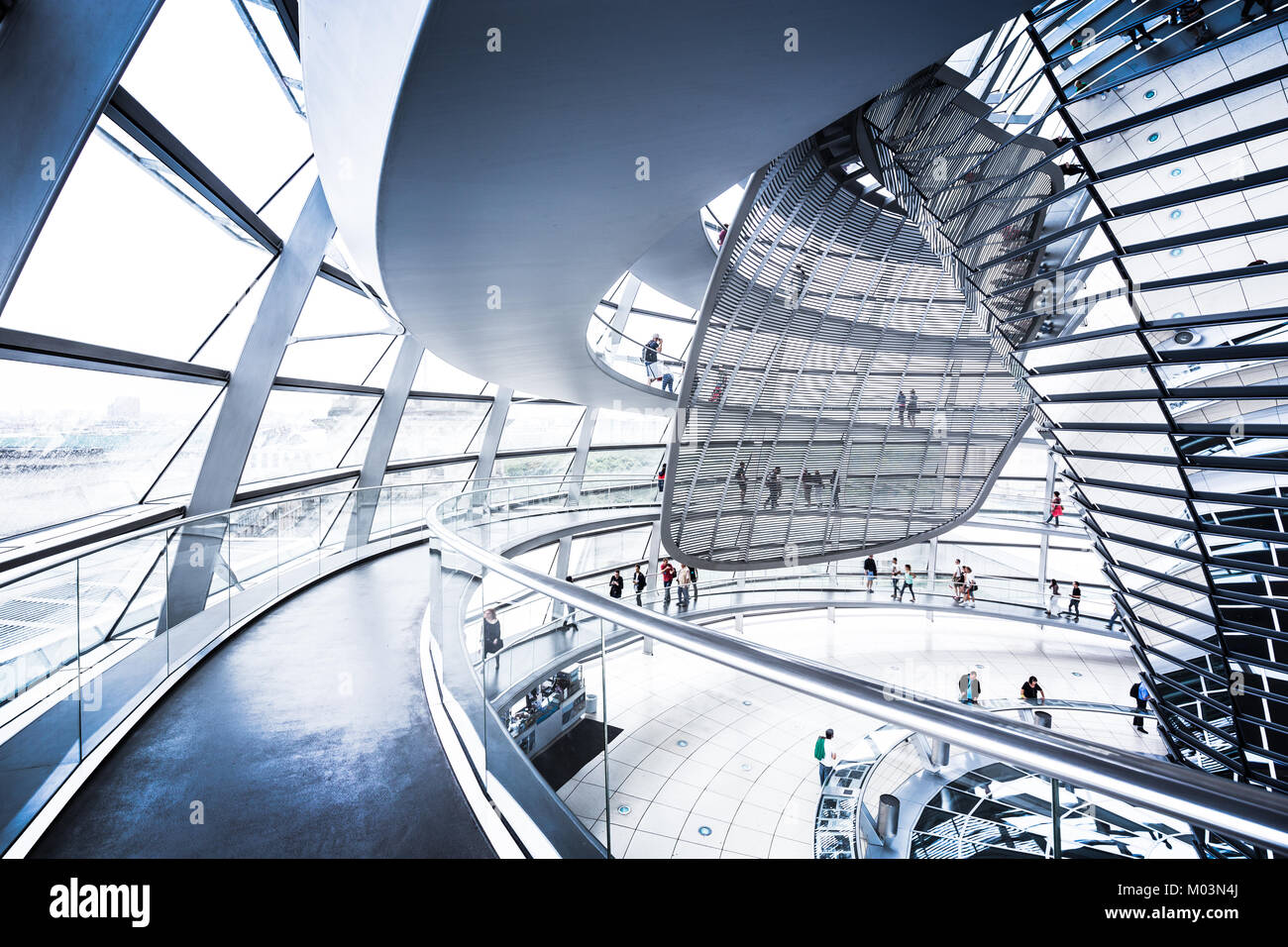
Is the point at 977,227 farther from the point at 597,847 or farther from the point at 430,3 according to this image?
the point at 597,847

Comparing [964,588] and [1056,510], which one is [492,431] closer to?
[964,588]

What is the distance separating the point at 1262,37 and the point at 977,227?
3.76 metres

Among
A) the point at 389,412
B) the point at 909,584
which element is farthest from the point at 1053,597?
the point at 389,412

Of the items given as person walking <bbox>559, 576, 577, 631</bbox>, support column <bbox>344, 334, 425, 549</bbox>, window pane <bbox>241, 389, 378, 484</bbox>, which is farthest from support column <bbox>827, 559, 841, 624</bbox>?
person walking <bbox>559, 576, 577, 631</bbox>

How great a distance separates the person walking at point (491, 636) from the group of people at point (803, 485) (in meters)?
11.8

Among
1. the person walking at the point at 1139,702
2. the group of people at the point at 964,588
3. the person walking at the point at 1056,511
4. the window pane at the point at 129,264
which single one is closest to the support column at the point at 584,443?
the group of people at the point at 964,588

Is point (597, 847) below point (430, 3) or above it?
below

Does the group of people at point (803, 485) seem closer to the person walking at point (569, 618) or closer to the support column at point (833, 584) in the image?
the support column at point (833, 584)

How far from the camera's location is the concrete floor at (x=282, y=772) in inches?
104

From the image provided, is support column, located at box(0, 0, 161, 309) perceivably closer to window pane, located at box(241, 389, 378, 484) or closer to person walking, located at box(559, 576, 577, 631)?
person walking, located at box(559, 576, 577, 631)

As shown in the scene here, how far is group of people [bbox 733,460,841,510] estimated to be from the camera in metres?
14.9

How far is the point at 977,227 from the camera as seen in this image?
9.20 metres

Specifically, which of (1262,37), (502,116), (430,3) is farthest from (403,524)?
(1262,37)

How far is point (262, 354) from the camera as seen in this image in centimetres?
898
